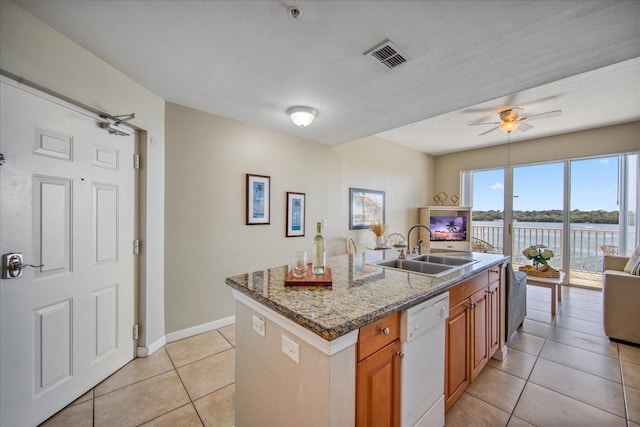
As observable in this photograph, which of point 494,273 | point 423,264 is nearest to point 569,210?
point 494,273

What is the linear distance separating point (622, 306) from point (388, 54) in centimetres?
335

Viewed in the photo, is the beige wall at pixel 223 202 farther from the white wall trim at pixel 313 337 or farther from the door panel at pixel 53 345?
the white wall trim at pixel 313 337

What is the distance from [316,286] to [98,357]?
195 cm

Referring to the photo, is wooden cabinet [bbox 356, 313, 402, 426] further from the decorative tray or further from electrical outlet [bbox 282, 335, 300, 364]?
the decorative tray

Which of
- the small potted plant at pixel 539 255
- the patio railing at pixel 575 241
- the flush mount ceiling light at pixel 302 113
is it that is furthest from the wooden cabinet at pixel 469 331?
the patio railing at pixel 575 241

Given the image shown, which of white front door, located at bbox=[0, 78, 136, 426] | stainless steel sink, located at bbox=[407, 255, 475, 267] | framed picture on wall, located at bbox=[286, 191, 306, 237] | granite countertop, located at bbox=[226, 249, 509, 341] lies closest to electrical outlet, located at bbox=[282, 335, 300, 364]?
granite countertop, located at bbox=[226, 249, 509, 341]

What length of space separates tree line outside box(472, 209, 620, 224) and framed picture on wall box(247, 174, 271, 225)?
495cm

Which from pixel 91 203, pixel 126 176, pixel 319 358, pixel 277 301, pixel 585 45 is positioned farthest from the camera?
pixel 126 176

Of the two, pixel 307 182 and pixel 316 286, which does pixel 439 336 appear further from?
pixel 307 182

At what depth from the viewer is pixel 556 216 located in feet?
15.6

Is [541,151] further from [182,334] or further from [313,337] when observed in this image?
[182,334]

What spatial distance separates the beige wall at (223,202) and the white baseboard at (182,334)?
0.15 feet

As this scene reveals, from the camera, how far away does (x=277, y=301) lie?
1.15 meters

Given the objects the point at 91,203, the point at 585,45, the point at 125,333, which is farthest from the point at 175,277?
the point at 585,45
